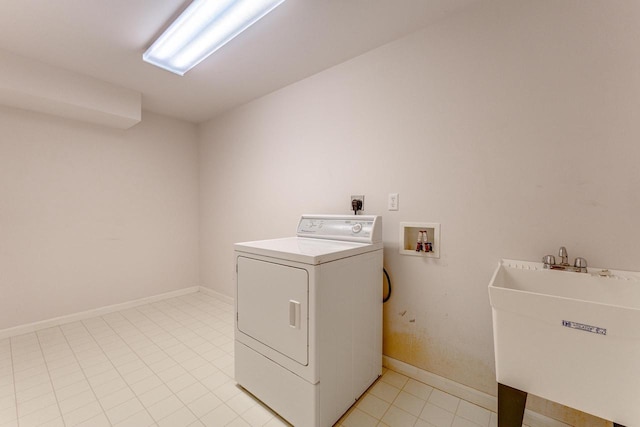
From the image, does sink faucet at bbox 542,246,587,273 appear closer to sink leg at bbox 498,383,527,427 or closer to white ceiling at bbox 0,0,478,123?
sink leg at bbox 498,383,527,427

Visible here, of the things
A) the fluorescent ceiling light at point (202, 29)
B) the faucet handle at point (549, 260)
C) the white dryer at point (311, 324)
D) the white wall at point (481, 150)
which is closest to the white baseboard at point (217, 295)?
the white dryer at point (311, 324)

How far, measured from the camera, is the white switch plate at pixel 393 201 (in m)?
1.92

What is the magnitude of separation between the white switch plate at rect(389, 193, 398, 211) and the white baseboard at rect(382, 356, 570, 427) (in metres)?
1.10

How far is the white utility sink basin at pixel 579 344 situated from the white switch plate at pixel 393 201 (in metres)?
0.84

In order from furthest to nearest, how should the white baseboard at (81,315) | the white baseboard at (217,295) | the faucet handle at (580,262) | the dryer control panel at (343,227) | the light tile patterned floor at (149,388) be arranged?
the white baseboard at (217,295) < the white baseboard at (81,315) < the dryer control panel at (343,227) < the light tile patterned floor at (149,388) < the faucet handle at (580,262)

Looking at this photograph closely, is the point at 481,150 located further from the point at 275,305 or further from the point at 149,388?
the point at 149,388

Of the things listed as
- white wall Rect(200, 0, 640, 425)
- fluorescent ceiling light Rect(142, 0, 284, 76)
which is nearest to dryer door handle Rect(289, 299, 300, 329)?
white wall Rect(200, 0, 640, 425)

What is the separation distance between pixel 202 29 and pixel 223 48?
0.92 ft

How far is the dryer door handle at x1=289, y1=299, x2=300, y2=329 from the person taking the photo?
1.39m

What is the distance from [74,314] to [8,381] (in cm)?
111

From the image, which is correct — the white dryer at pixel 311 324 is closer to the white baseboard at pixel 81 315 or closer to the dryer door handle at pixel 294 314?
the dryer door handle at pixel 294 314

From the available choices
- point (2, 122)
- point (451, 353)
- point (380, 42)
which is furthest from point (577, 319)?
point (2, 122)

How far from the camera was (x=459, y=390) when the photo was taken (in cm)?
166

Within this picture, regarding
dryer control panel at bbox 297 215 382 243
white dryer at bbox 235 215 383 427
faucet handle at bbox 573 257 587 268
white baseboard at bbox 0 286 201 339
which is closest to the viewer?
faucet handle at bbox 573 257 587 268
